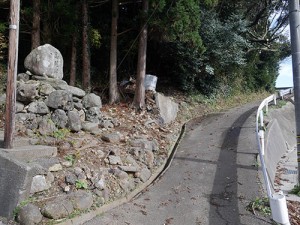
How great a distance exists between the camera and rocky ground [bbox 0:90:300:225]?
4441 mm

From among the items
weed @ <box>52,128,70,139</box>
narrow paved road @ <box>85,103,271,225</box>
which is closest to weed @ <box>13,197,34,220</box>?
narrow paved road @ <box>85,103,271,225</box>

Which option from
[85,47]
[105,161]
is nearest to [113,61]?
[85,47]

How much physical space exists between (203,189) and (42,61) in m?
4.41

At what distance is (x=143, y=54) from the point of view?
938 centimetres

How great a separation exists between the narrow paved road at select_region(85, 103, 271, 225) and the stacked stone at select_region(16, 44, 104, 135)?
7.32 ft

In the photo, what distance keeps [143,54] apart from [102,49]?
10.1ft

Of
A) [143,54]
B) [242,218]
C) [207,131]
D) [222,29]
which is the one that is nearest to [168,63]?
[222,29]

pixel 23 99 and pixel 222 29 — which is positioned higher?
pixel 222 29

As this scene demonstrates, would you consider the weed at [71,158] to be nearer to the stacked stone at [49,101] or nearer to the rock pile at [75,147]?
the rock pile at [75,147]

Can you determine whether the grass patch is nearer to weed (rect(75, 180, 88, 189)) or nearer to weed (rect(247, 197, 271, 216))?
weed (rect(247, 197, 271, 216))

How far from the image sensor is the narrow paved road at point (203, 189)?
174 inches

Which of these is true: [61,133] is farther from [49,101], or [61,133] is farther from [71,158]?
[71,158]

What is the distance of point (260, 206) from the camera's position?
4.52 metres

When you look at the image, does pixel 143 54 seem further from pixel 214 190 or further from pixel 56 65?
pixel 214 190
